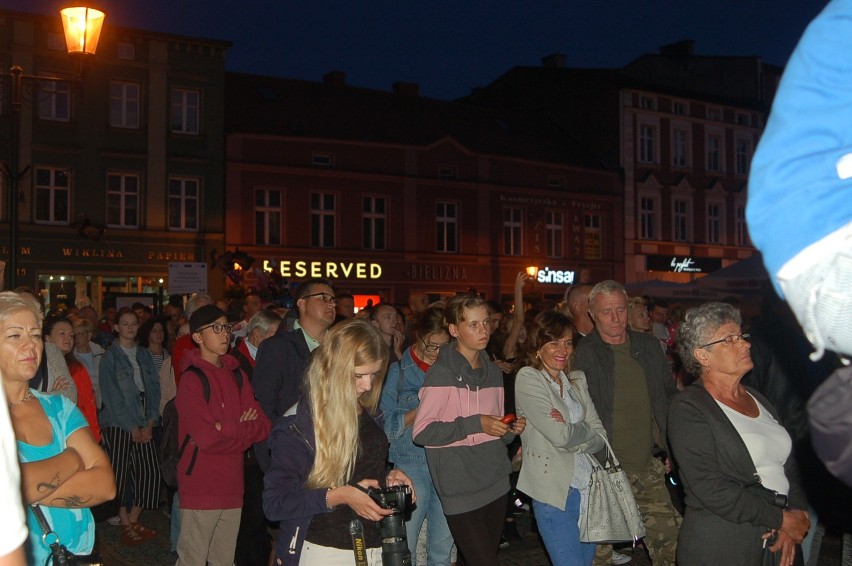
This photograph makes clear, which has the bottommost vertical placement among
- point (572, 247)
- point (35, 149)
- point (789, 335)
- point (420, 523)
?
point (420, 523)

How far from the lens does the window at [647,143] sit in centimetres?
4147

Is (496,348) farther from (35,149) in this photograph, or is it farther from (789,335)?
(35,149)

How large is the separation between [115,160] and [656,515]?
27.9 metres

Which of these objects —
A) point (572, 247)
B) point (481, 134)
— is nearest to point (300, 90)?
point (481, 134)

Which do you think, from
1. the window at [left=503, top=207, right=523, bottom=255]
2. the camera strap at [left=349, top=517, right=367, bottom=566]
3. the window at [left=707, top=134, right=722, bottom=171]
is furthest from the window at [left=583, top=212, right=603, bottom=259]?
the camera strap at [left=349, top=517, right=367, bottom=566]

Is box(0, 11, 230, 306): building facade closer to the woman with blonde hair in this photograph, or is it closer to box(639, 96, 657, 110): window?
box(639, 96, 657, 110): window

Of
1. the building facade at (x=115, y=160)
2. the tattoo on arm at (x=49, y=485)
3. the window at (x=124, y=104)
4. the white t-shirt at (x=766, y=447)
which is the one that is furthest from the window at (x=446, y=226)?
the tattoo on arm at (x=49, y=485)

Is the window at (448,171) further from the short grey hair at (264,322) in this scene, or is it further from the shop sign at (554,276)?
the short grey hair at (264,322)

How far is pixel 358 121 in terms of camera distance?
35938 millimetres

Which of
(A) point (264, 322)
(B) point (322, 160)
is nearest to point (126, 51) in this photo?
(B) point (322, 160)

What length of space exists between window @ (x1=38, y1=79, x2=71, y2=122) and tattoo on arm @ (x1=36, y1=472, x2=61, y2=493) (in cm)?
2878

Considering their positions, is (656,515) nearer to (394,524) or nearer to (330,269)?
(394,524)

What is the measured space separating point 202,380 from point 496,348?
4293mm

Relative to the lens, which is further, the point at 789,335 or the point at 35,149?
the point at 35,149
